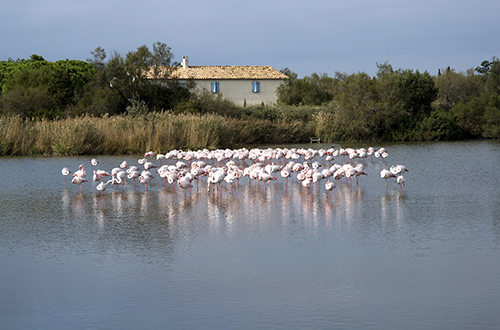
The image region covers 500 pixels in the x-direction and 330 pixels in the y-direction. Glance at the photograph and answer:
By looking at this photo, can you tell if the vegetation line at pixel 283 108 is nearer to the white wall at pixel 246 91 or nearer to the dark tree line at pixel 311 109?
the dark tree line at pixel 311 109

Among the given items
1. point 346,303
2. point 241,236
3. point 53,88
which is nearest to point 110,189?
point 241,236

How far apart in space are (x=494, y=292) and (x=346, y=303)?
48.8 inches

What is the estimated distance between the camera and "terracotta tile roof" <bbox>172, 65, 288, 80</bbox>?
6625 cm

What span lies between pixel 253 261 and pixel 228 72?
6211 centimetres

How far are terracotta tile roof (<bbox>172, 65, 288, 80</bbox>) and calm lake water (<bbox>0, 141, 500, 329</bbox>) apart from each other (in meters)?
54.5

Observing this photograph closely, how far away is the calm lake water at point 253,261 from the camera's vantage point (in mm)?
5070

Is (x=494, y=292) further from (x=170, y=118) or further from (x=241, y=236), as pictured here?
(x=170, y=118)

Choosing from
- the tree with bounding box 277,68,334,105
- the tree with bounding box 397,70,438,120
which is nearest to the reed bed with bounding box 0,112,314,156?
the tree with bounding box 397,70,438,120

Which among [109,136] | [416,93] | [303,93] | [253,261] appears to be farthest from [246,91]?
[253,261]

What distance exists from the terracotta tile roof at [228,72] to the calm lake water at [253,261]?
54.5 meters

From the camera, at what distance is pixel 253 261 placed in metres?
6.76

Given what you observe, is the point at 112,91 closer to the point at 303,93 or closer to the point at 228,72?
the point at 303,93

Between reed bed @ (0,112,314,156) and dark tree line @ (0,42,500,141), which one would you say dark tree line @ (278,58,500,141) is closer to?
dark tree line @ (0,42,500,141)

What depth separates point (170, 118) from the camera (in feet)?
98.3
